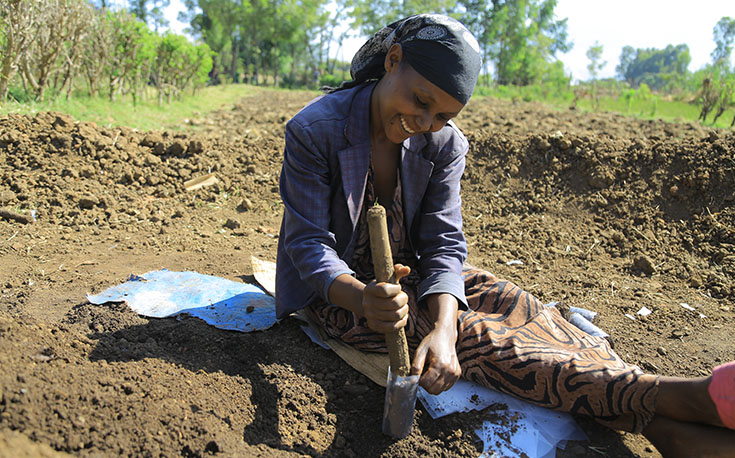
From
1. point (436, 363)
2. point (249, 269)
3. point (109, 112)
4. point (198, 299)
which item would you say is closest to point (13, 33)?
point (109, 112)

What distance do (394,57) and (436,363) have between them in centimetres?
114

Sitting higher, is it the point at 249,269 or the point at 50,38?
the point at 50,38

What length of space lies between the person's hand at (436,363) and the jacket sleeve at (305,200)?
46 cm

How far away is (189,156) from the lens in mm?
5508

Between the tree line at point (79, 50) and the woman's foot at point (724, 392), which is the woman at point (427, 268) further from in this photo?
the tree line at point (79, 50)

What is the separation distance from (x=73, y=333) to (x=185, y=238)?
1943mm

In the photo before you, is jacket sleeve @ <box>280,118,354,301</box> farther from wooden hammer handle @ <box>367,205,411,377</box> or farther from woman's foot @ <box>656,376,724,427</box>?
woman's foot @ <box>656,376,724,427</box>

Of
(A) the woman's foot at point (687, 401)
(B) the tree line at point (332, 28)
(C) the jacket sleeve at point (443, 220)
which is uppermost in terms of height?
(B) the tree line at point (332, 28)

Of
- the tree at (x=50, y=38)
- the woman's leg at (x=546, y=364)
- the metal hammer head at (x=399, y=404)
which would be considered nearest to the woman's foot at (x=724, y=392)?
the woman's leg at (x=546, y=364)

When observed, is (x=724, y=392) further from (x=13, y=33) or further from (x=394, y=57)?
(x=13, y=33)

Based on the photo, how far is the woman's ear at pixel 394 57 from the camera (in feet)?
6.46

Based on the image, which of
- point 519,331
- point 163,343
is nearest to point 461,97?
point 519,331

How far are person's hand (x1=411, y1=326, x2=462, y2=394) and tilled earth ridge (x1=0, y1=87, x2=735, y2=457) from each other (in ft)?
0.94

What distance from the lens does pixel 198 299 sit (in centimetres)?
278
